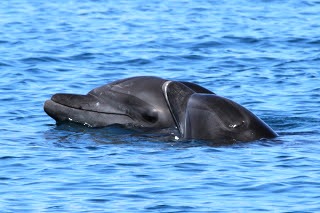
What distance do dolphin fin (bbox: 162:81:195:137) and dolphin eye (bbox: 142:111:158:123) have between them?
2.91ft

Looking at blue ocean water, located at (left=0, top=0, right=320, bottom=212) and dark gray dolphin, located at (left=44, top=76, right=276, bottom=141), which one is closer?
blue ocean water, located at (left=0, top=0, right=320, bottom=212)

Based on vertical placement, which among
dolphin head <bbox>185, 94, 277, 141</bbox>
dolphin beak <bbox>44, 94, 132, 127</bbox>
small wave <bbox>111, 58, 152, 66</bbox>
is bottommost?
small wave <bbox>111, 58, 152, 66</bbox>

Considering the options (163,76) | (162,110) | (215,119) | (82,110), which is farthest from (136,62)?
(215,119)

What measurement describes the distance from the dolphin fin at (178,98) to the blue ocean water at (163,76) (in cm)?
41

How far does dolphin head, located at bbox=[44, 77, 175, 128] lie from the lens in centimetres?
1656

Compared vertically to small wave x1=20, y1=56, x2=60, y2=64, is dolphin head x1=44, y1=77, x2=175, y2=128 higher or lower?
higher

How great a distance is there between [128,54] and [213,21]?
712 centimetres

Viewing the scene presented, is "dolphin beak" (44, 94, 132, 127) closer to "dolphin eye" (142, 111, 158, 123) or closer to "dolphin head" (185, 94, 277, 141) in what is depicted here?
"dolphin eye" (142, 111, 158, 123)

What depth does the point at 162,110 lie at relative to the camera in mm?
16484

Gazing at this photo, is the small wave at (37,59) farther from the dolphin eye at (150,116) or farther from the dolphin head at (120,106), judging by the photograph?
the dolphin eye at (150,116)

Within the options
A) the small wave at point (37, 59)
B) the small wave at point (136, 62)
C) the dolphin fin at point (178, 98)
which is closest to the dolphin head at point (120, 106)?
the dolphin fin at point (178, 98)

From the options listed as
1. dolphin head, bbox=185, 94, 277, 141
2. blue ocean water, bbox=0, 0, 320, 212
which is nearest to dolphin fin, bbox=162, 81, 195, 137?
dolphin head, bbox=185, 94, 277, 141

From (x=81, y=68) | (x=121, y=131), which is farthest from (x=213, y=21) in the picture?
(x=121, y=131)

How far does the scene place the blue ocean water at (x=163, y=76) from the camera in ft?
42.7
